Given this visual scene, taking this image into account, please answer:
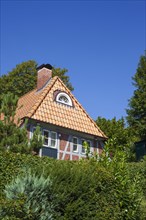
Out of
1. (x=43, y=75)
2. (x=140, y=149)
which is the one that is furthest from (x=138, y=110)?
(x=43, y=75)

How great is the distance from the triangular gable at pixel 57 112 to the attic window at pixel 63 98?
33 centimetres

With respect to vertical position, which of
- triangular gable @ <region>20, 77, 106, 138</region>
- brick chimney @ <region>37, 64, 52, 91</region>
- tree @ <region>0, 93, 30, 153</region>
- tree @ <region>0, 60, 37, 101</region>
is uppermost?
tree @ <region>0, 60, 37, 101</region>

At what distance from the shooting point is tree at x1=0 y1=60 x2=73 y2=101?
34688 millimetres

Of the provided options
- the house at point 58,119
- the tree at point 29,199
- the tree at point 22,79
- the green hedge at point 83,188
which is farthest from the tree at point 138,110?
the tree at point 29,199

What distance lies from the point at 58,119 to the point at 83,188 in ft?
49.6

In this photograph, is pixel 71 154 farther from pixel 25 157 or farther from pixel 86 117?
pixel 25 157

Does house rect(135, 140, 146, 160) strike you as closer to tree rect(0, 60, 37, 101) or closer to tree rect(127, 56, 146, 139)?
tree rect(127, 56, 146, 139)

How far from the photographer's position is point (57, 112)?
26.0m

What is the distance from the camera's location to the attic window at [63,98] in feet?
89.0

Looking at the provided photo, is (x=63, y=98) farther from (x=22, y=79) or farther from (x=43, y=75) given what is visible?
(x=22, y=79)

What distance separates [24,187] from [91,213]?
7.35 feet

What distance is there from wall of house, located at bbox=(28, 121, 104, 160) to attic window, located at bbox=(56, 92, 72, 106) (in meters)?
2.37

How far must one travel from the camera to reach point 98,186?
11383mm

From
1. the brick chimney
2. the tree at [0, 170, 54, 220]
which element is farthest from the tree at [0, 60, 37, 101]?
the tree at [0, 170, 54, 220]
